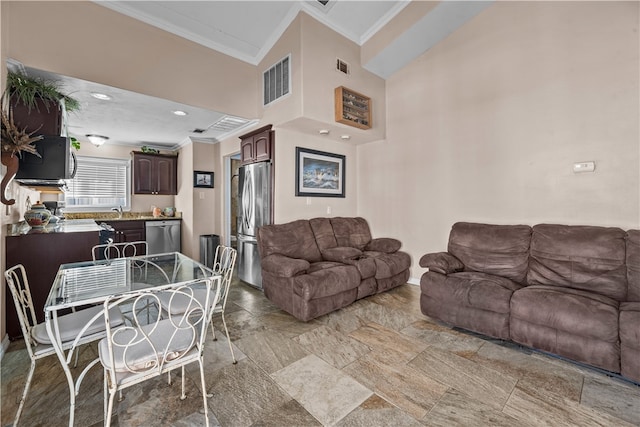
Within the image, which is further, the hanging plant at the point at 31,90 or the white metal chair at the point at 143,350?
the hanging plant at the point at 31,90

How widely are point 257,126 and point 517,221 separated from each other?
3.78 metres

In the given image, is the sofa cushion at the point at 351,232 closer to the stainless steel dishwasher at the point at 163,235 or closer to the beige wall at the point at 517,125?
the beige wall at the point at 517,125

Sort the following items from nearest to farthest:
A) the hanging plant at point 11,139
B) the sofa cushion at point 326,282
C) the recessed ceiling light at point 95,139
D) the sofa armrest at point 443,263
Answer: the hanging plant at point 11,139
the sofa cushion at point 326,282
the sofa armrest at point 443,263
the recessed ceiling light at point 95,139

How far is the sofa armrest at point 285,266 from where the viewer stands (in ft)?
9.53

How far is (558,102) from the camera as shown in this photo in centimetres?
288

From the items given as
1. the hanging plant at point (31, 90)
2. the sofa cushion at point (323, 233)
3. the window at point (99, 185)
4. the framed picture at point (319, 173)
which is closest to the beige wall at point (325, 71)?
the framed picture at point (319, 173)

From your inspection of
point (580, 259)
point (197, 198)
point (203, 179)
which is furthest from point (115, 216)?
point (580, 259)

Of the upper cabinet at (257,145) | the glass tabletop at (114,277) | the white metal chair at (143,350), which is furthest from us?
the upper cabinet at (257,145)

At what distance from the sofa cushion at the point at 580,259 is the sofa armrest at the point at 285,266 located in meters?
2.33

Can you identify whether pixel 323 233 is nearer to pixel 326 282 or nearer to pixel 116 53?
pixel 326 282

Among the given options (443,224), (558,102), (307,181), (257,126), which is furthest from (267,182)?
(558,102)

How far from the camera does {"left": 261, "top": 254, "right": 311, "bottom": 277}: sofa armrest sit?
9.53ft

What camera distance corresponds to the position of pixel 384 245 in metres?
4.17

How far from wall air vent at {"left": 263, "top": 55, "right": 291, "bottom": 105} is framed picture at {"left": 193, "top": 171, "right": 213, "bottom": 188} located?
7.27 ft
